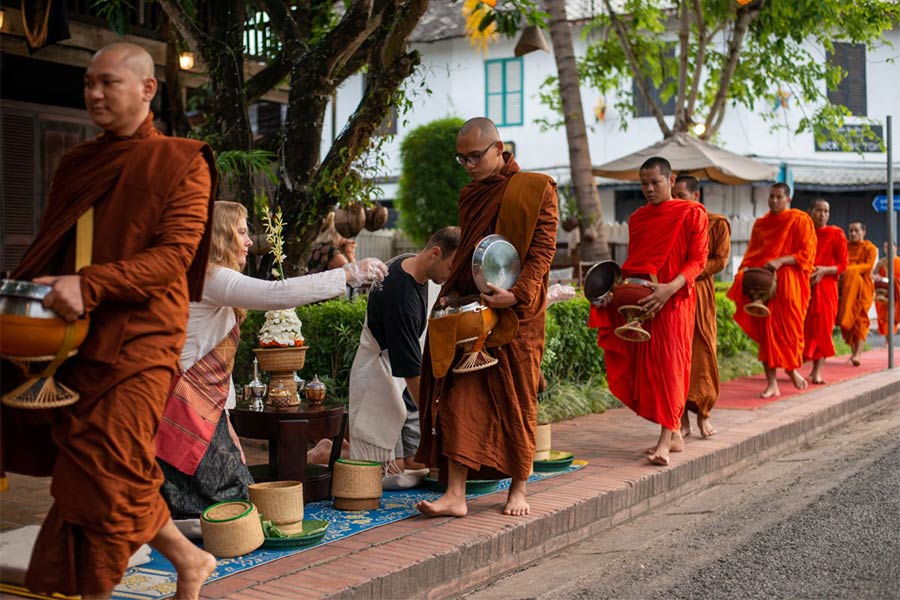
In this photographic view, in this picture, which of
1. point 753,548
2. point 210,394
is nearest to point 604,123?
point 753,548

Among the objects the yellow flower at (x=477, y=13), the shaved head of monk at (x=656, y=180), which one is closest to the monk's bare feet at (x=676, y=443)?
the shaved head of monk at (x=656, y=180)

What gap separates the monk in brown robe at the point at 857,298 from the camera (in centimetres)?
1401

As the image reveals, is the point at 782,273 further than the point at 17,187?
No

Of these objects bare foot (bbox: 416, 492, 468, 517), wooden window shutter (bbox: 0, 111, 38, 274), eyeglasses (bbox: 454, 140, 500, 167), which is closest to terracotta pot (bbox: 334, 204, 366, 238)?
wooden window shutter (bbox: 0, 111, 38, 274)

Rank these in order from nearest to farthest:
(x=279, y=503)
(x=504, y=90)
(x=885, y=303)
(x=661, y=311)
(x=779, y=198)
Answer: (x=279, y=503) → (x=661, y=311) → (x=779, y=198) → (x=885, y=303) → (x=504, y=90)

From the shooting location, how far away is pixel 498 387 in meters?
5.38

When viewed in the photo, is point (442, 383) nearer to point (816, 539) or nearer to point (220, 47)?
point (816, 539)

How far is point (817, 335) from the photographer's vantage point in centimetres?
1175

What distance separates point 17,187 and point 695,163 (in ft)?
25.7

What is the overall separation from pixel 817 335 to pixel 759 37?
4.96m

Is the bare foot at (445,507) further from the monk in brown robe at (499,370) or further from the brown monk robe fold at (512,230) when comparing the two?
the brown monk robe fold at (512,230)

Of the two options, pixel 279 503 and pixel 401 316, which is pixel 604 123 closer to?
pixel 401 316

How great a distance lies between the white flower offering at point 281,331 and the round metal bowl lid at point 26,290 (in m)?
2.54

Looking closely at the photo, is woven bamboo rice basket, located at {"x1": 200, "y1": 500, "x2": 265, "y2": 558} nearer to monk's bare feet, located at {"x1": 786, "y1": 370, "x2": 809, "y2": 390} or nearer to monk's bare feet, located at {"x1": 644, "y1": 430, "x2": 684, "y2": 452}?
monk's bare feet, located at {"x1": 644, "y1": 430, "x2": 684, "y2": 452}
